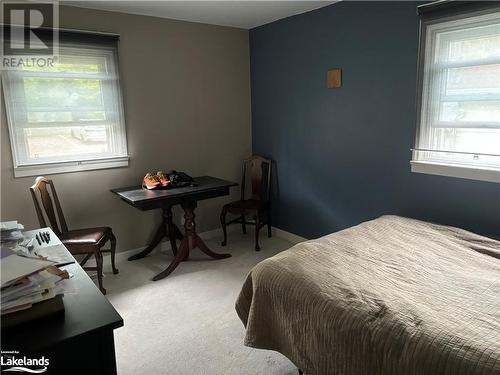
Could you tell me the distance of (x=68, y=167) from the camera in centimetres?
307

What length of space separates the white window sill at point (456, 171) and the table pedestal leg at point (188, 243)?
1926 millimetres

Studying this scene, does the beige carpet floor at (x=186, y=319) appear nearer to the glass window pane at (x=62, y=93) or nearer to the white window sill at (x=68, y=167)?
the white window sill at (x=68, y=167)

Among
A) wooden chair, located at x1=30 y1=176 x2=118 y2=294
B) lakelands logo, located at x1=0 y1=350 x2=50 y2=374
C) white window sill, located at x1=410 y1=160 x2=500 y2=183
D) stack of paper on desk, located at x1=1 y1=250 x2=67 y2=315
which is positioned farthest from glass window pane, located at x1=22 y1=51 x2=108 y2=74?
white window sill, located at x1=410 y1=160 x2=500 y2=183

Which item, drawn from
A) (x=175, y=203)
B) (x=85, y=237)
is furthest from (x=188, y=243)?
(x=85, y=237)

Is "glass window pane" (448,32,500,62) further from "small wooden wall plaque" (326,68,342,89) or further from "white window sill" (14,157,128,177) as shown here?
"white window sill" (14,157,128,177)

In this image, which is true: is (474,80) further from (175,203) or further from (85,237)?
(85,237)

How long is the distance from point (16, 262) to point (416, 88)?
2.62 meters

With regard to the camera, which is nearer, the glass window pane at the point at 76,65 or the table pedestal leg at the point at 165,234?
the glass window pane at the point at 76,65

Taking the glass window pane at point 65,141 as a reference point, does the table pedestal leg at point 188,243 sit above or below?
below

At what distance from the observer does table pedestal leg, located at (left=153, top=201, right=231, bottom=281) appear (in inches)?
124

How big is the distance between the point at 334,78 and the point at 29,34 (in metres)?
2.58

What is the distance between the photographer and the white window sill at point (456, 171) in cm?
220

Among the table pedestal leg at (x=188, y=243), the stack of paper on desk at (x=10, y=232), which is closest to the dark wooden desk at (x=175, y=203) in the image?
the table pedestal leg at (x=188, y=243)

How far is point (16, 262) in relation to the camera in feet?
3.55
